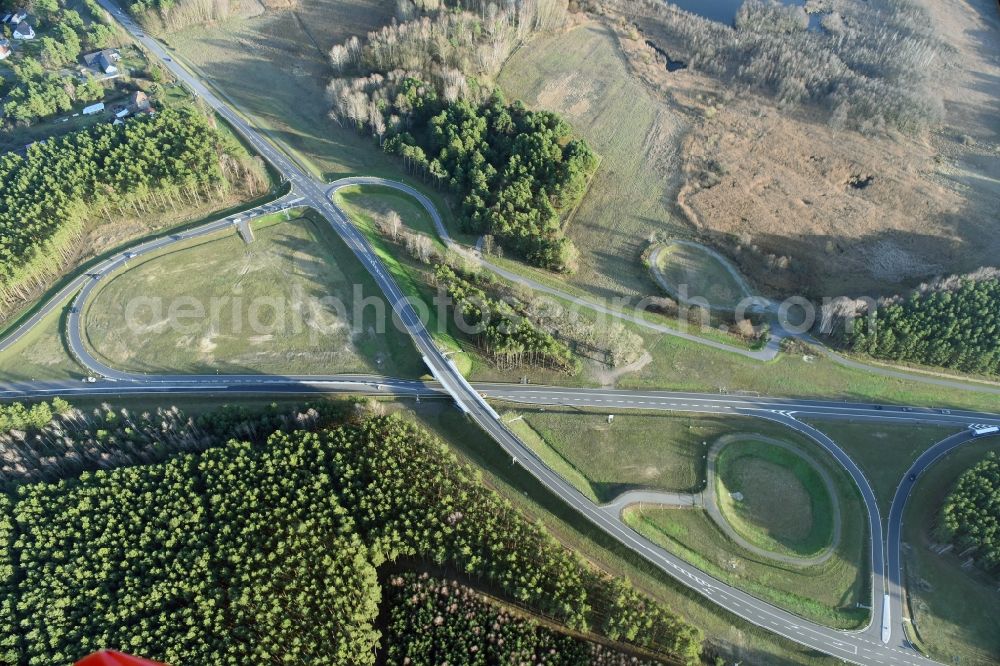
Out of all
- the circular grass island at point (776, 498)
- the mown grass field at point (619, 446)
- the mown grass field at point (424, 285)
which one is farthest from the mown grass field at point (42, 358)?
the circular grass island at point (776, 498)

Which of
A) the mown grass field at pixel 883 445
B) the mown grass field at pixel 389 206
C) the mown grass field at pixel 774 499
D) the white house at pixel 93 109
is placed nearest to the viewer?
the mown grass field at pixel 774 499

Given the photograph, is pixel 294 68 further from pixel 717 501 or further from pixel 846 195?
pixel 717 501

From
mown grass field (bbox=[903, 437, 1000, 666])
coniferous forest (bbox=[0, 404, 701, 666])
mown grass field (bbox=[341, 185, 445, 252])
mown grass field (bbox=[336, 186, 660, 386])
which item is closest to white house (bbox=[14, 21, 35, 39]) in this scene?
mown grass field (bbox=[336, 186, 660, 386])

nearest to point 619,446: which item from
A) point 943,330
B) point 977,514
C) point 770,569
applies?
point 770,569

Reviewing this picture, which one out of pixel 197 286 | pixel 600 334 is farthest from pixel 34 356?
pixel 600 334

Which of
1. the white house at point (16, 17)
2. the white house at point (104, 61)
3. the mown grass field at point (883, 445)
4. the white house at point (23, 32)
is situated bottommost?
the mown grass field at point (883, 445)

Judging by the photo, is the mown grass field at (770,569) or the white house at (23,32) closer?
the mown grass field at (770,569)

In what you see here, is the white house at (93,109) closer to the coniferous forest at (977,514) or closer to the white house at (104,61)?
the white house at (104,61)
